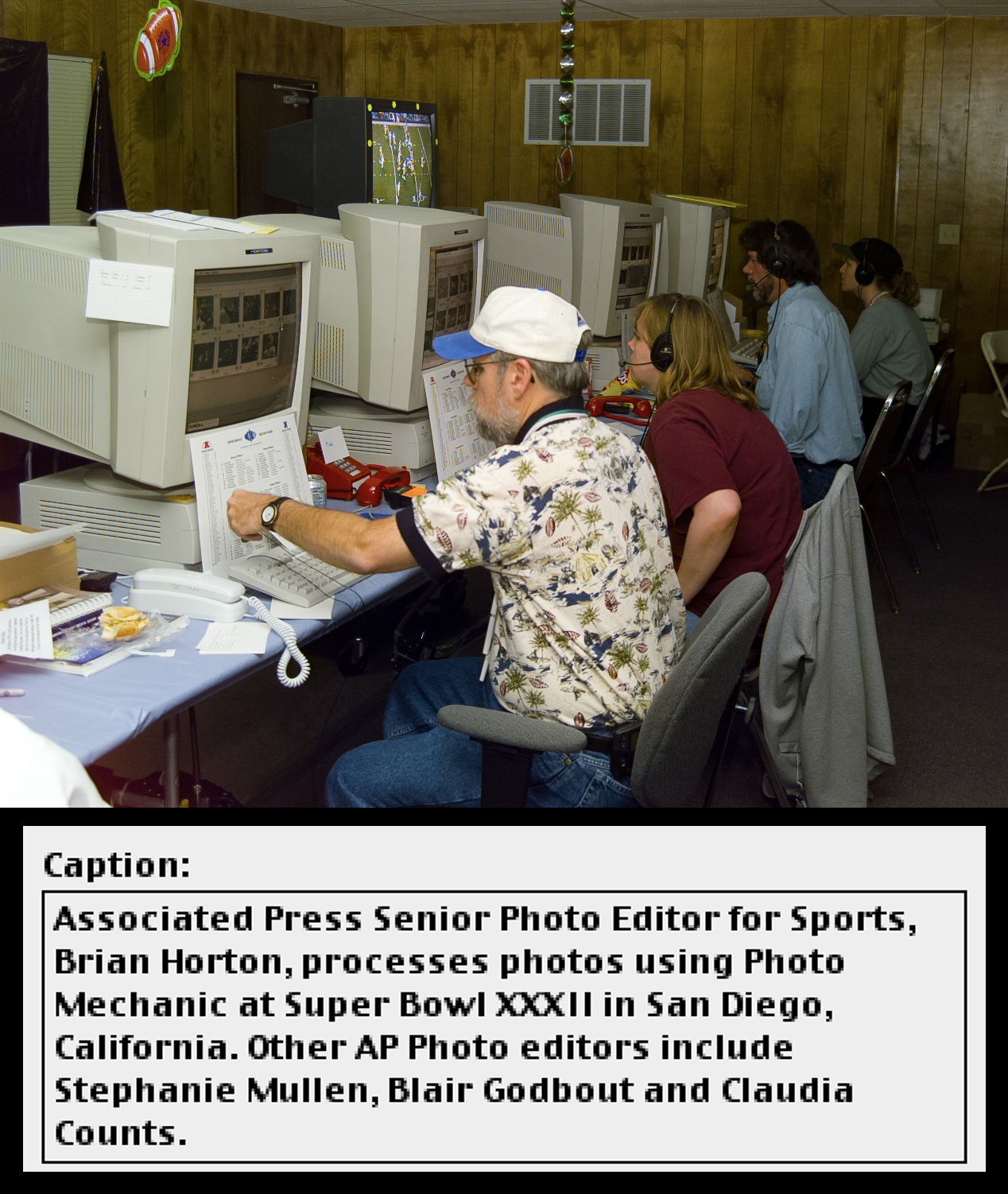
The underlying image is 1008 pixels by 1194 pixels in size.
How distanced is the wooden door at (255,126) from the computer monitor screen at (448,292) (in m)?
3.26

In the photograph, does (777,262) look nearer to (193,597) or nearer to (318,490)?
(318,490)

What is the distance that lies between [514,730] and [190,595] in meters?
0.69

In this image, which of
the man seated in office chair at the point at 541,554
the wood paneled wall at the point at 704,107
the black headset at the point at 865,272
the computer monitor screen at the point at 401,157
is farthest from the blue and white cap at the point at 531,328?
the wood paneled wall at the point at 704,107

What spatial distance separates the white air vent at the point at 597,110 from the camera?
677cm

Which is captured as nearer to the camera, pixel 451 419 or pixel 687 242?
pixel 451 419

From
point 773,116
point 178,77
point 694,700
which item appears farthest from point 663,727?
point 773,116

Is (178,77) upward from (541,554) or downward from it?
upward

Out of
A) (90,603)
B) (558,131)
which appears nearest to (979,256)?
(558,131)

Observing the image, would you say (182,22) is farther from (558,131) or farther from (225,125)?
(558,131)

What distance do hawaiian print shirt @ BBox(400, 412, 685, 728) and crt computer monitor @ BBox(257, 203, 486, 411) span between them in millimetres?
1030

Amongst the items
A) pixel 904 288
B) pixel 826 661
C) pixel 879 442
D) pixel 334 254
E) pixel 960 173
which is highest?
pixel 960 173

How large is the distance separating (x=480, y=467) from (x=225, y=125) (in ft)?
16.0

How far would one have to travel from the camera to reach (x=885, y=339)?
5.12 metres

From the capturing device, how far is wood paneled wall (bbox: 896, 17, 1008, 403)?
638 centimetres
